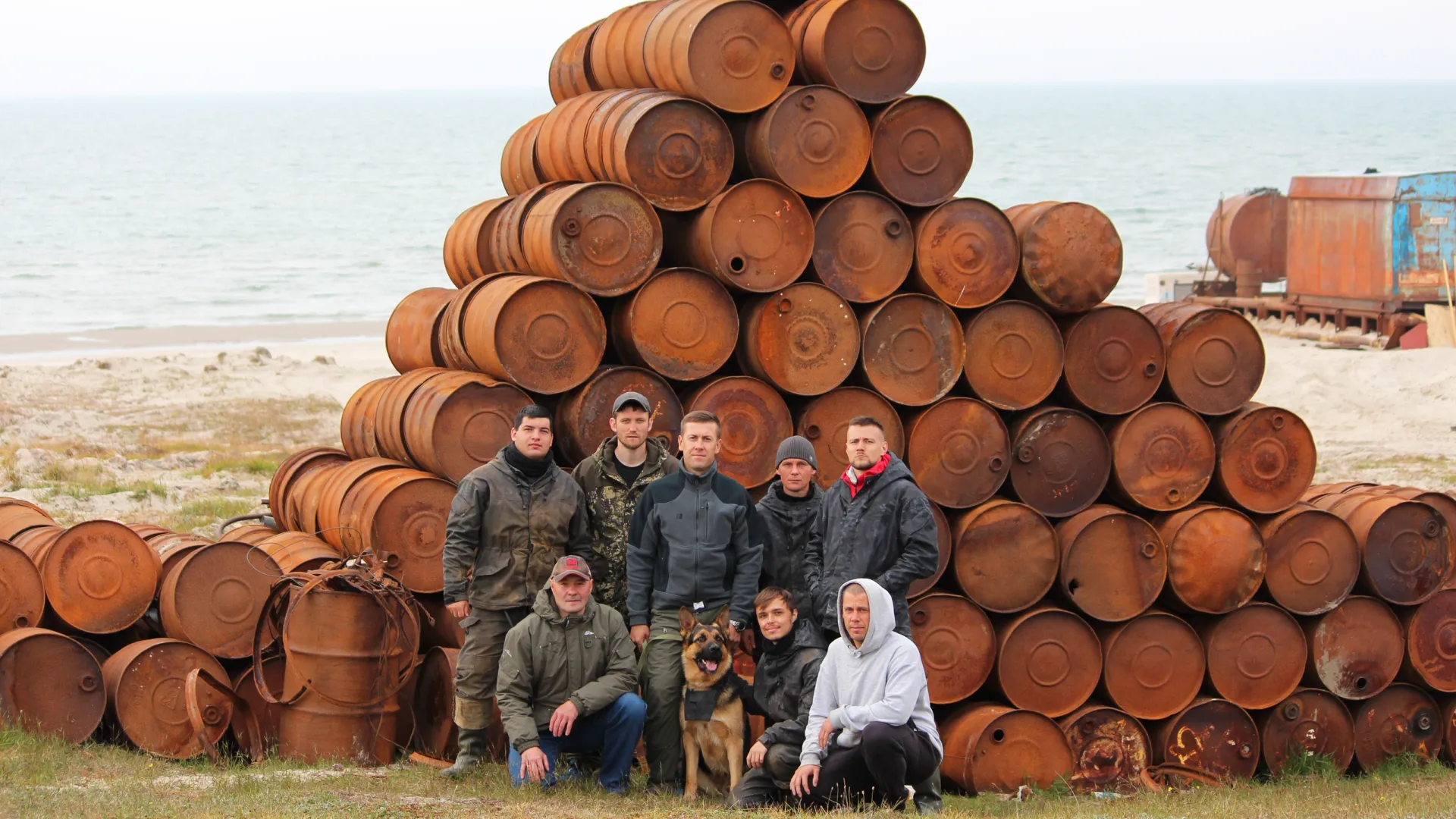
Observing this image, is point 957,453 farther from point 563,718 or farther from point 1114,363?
point 563,718

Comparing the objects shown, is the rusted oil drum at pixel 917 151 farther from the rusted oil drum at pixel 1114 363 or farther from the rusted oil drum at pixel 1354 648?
the rusted oil drum at pixel 1354 648

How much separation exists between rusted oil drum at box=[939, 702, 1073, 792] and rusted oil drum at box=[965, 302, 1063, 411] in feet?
6.61

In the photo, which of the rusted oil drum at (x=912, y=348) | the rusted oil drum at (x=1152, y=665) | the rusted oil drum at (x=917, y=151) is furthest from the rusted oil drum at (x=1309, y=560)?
the rusted oil drum at (x=917, y=151)

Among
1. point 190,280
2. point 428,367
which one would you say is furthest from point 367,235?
point 428,367

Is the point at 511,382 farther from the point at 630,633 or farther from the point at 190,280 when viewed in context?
the point at 190,280

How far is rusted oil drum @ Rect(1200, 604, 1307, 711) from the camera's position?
9375 mm

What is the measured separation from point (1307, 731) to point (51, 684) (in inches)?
312

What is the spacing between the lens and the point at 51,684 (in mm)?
8625

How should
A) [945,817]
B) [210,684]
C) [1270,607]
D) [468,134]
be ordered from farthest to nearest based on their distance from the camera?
[468,134] < [1270,607] < [210,684] < [945,817]

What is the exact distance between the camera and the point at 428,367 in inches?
404

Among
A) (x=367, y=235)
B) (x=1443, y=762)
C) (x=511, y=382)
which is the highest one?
(x=367, y=235)

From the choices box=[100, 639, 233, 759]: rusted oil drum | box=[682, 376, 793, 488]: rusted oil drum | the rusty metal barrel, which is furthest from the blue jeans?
the rusty metal barrel

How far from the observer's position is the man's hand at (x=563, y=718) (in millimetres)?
7301

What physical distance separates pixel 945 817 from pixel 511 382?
381 centimetres
